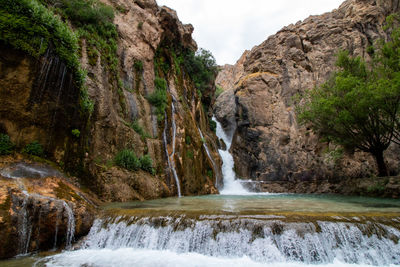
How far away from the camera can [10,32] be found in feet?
23.6

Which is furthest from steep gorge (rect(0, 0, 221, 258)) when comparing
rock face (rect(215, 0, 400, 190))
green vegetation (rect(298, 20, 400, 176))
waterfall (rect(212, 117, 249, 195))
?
green vegetation (rect(298, 20, 400, 176))

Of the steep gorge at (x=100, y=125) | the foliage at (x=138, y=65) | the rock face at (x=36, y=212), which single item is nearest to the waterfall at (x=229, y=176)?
the steep gorge at (x=100, y=125)

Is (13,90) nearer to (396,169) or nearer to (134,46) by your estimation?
(134,46)

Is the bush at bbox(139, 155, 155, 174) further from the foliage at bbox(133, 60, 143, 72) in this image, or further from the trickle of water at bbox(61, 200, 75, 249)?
the foliage at bbox(133, 60, 143, 72)

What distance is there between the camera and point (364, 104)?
13.1m

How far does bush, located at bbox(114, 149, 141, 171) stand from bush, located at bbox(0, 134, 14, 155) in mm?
4275

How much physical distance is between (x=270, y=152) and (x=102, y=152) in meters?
18.6

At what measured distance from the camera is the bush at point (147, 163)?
12130mm

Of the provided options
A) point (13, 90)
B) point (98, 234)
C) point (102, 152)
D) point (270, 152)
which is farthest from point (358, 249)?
point (270, 152)

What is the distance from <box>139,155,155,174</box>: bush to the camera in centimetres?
1213

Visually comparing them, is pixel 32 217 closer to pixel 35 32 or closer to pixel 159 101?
pixel 35 32

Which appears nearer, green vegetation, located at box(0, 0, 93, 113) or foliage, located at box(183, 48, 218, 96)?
green vegetation, located at box(0, 0, 93, 113)

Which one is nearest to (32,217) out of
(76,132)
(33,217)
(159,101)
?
(33,217)

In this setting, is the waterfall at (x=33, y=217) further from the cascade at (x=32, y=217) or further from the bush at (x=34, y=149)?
the bush at (x=34, y=149)
